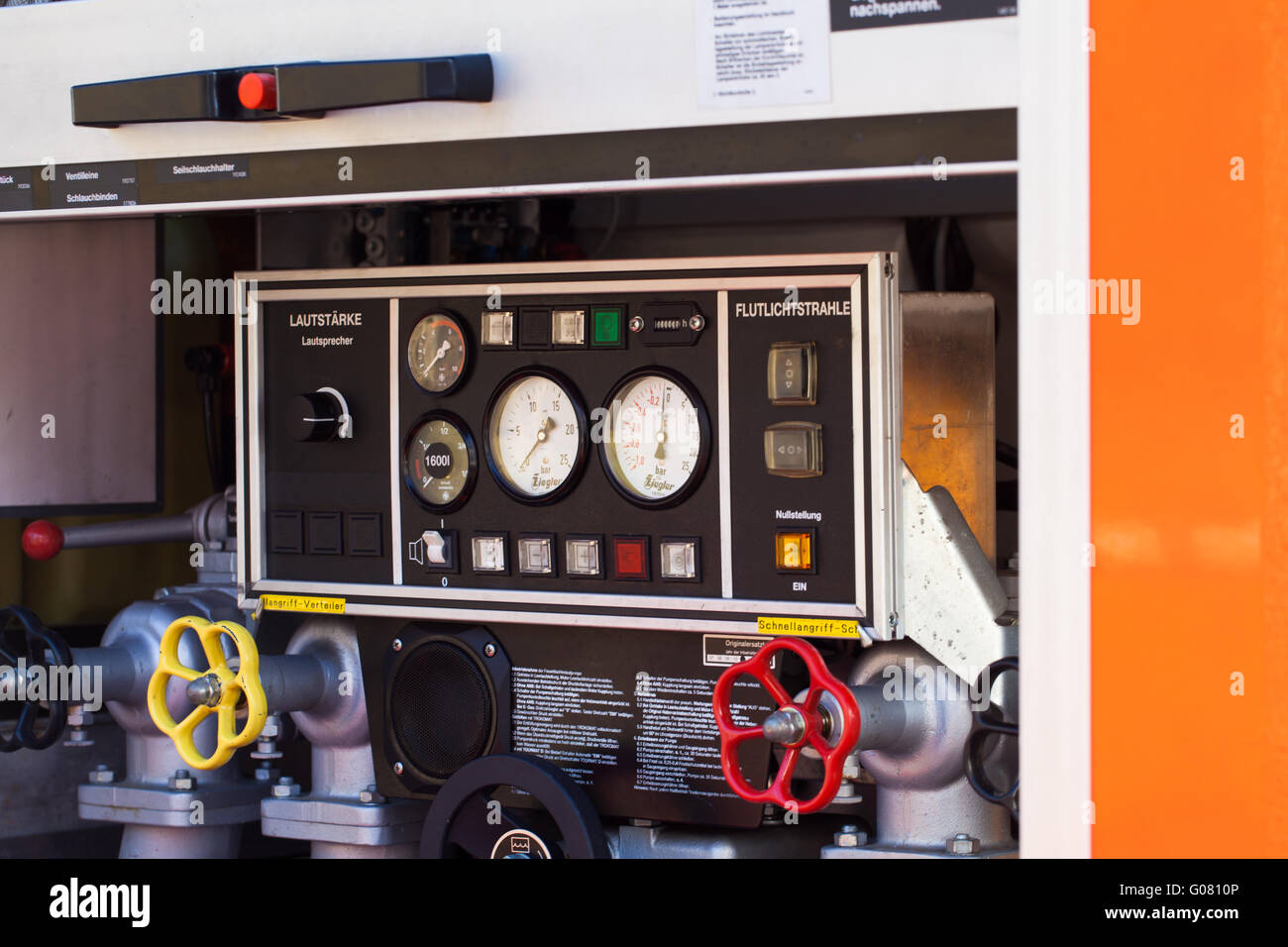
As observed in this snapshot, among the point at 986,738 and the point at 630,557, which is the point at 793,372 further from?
the point at 986,738

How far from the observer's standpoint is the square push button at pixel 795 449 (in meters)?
1.87

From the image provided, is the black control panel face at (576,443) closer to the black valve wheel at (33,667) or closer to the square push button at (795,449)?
the square push button at (795,449)

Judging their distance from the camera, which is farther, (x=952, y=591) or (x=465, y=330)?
(x=465, y=330)

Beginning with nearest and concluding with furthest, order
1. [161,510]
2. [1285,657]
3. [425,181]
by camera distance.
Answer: [1285,657] → [425,181] → [161,510]

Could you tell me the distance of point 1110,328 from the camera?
1.35 metres

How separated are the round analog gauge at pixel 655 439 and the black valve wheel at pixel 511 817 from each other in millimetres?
383

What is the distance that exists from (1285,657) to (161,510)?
190 centimetres

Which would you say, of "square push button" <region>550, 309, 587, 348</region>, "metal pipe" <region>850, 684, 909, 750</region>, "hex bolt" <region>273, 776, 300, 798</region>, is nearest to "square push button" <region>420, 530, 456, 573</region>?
"square push button" <region>550, 309, 587, 348</region>

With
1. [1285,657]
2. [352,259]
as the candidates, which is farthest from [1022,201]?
[352,259]

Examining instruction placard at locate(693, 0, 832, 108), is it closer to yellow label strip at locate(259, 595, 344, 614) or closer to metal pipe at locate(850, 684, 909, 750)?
metal pipe at locate(850, 684, 909, 750)

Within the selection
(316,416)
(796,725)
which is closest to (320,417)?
(316,416)

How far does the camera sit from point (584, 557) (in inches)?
79.8

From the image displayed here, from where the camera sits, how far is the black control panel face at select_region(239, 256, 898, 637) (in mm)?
1870
